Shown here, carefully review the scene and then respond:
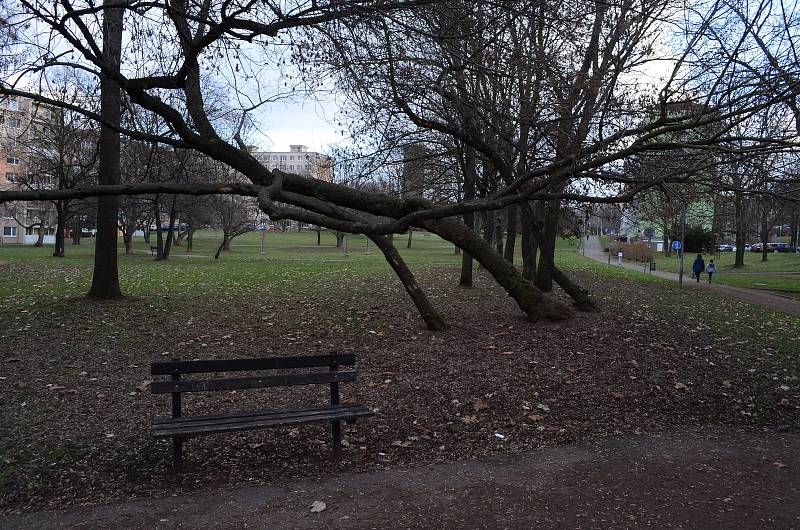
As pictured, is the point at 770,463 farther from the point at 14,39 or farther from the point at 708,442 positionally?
the point at 14,39

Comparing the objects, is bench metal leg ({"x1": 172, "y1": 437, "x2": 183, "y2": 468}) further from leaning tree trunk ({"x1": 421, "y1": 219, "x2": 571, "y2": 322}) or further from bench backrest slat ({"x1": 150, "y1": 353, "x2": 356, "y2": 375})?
leaning tree trunk ({"x1": 421, "y1": 219, "x2": 571, "y2": 322})

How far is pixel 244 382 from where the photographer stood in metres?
5.01

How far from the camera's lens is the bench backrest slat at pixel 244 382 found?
4809 millimetres

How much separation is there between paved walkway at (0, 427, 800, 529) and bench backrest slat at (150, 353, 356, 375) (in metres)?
1.00

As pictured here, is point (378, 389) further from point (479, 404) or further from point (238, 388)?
point (238, 388)

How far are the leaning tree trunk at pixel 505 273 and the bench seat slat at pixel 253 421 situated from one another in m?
4.92

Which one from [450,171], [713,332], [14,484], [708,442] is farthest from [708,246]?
[14,484]

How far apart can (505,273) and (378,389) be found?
3.80m

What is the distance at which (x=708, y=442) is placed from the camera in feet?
18.7

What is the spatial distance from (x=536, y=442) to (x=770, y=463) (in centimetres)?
191

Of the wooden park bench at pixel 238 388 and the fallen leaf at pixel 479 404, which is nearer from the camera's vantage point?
the wooden park bench at pixel 238 388

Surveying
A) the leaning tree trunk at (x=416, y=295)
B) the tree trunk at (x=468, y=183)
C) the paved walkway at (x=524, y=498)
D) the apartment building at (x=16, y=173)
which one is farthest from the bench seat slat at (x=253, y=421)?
the apartment building at (x=16, y=173)

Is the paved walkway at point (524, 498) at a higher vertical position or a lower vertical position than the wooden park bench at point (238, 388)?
lower

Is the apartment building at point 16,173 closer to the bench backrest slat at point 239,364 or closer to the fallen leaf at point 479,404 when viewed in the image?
the bench backrest slat at point 239,364
